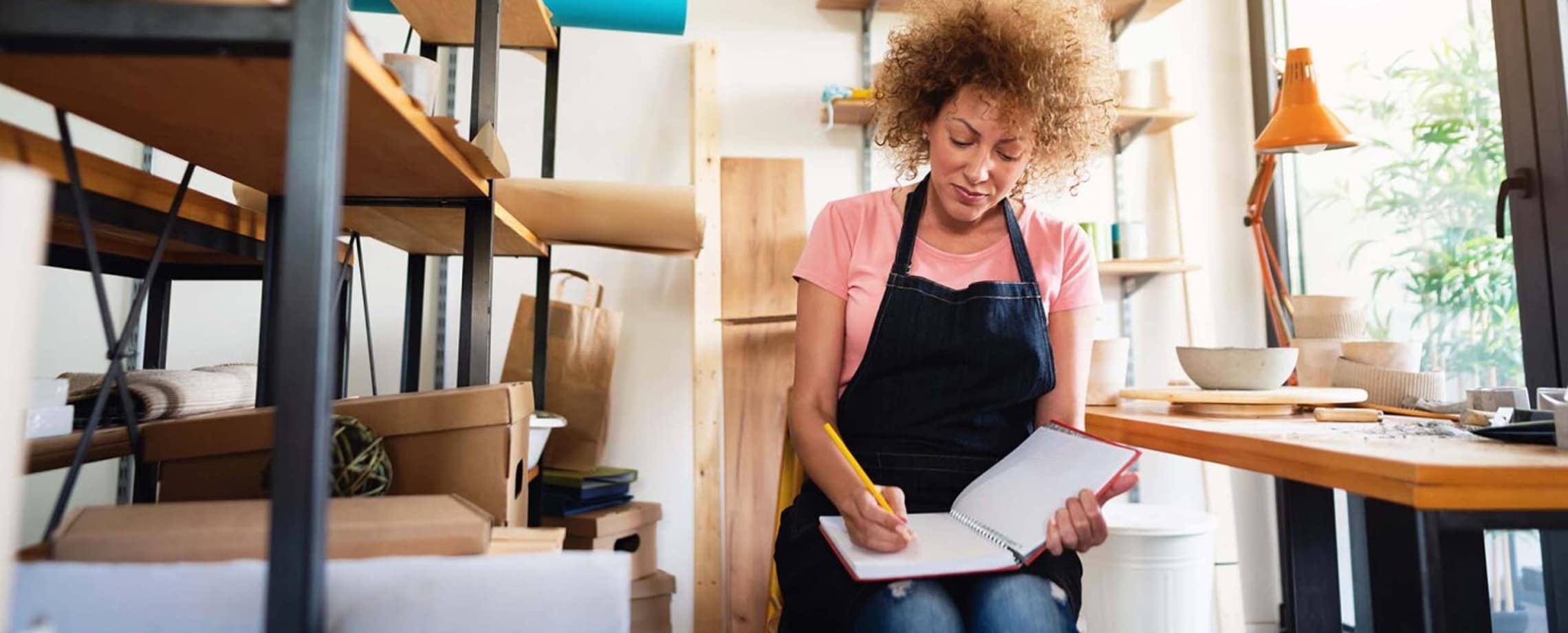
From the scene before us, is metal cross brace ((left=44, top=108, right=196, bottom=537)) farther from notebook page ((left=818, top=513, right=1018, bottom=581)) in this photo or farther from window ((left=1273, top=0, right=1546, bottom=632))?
window ((left=1273, top=0, right=1546, bottom=632))

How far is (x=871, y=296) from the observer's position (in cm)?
137

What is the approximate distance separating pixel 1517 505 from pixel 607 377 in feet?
5.48

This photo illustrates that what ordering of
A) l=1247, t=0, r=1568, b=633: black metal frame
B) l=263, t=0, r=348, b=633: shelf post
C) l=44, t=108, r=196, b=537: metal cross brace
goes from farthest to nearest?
l=1247, t=0, r=1568, b=633: black metal frame, l=44, t=108, r=196, b=537: metal cross brace, l=263, t=0, r=348, b=633: shelf post

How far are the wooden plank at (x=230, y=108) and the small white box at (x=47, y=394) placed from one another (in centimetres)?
35

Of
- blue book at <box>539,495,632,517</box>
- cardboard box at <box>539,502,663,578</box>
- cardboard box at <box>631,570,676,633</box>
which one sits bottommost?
cardboard box at <box>631,570,676,633</box>

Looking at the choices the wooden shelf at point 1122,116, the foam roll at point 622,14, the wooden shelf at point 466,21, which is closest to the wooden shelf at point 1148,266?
the wooden shelf at point 1122,116

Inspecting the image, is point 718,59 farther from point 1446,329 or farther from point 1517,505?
point 1517,505

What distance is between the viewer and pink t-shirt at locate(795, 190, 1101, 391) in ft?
4.52

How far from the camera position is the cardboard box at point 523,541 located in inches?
31.7

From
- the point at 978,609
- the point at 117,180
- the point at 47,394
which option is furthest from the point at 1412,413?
the point at 47,394

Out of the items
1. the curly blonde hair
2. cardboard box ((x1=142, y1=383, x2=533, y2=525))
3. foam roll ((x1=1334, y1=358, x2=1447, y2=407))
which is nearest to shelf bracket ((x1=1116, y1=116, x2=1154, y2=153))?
the curly blonde hair

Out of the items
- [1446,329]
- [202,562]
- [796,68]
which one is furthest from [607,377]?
[1446,329]

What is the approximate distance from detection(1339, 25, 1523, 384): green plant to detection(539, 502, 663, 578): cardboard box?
6.14 ft

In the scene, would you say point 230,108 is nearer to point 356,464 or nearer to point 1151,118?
point 356,464
